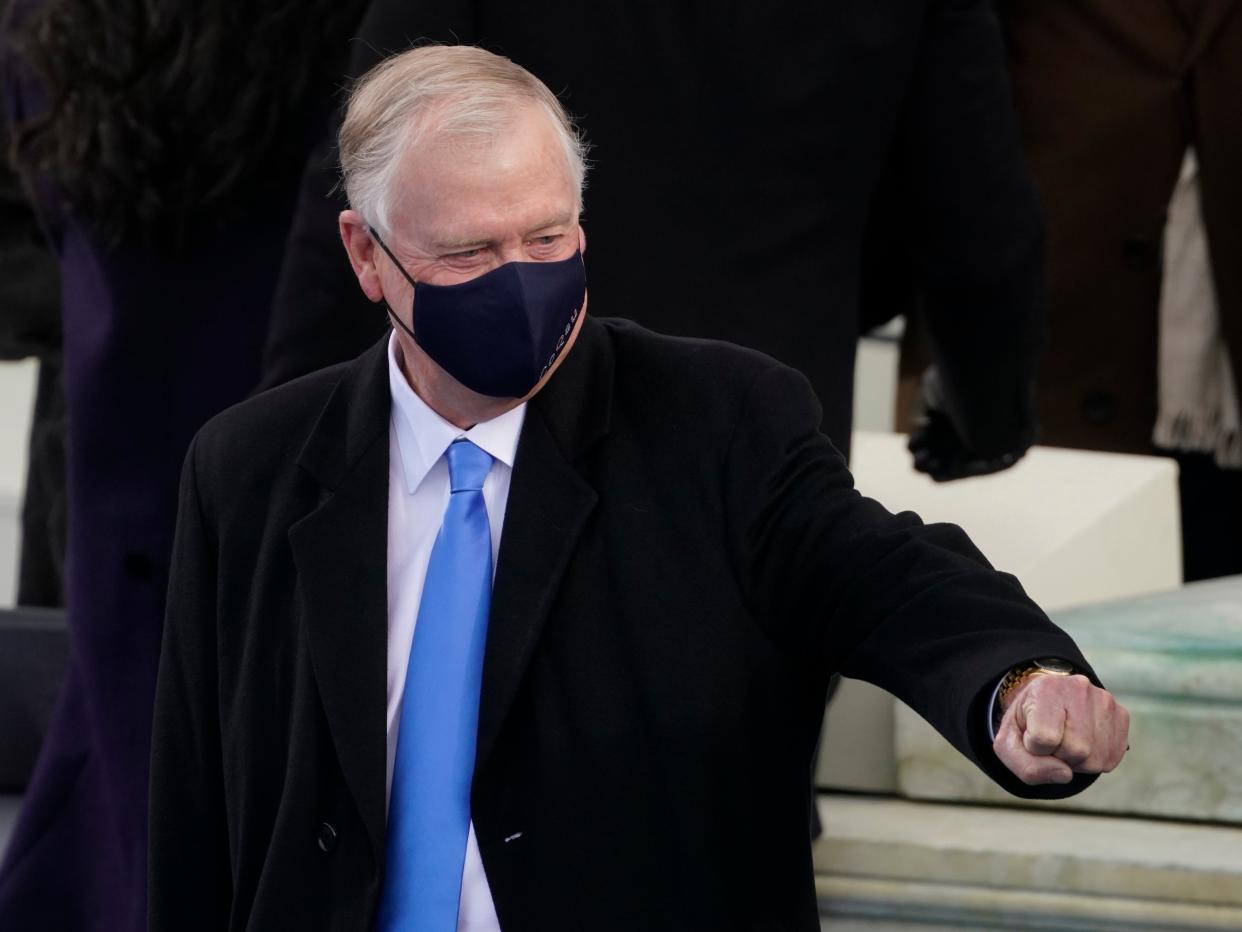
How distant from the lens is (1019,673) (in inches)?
60.0

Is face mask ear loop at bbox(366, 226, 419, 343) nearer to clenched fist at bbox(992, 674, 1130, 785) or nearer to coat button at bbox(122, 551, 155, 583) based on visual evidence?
clenched fist at bbox(992, 674, 1130, 785)

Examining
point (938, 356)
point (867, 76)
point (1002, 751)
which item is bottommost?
Result: point (938, 356)

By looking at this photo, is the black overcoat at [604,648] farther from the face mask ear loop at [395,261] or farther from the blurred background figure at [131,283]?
the blurred background figure at [131,283]

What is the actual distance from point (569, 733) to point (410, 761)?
0.13m

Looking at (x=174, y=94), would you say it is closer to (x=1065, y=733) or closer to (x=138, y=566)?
(x=138, y=566)

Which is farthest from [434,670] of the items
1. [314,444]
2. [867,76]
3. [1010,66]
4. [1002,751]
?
[1010,66]

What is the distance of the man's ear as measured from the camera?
6.03ft

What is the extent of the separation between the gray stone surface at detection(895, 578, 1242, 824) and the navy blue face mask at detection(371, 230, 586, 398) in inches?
49.0

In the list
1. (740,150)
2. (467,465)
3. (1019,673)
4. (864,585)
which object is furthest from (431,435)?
(740,150)

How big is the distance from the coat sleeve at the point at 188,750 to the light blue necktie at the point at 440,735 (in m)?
0.21

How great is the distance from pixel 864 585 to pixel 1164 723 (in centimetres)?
121

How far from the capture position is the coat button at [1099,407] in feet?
12.0

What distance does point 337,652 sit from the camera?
1.77 m

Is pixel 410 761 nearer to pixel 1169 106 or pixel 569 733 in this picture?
pixel 569 733
